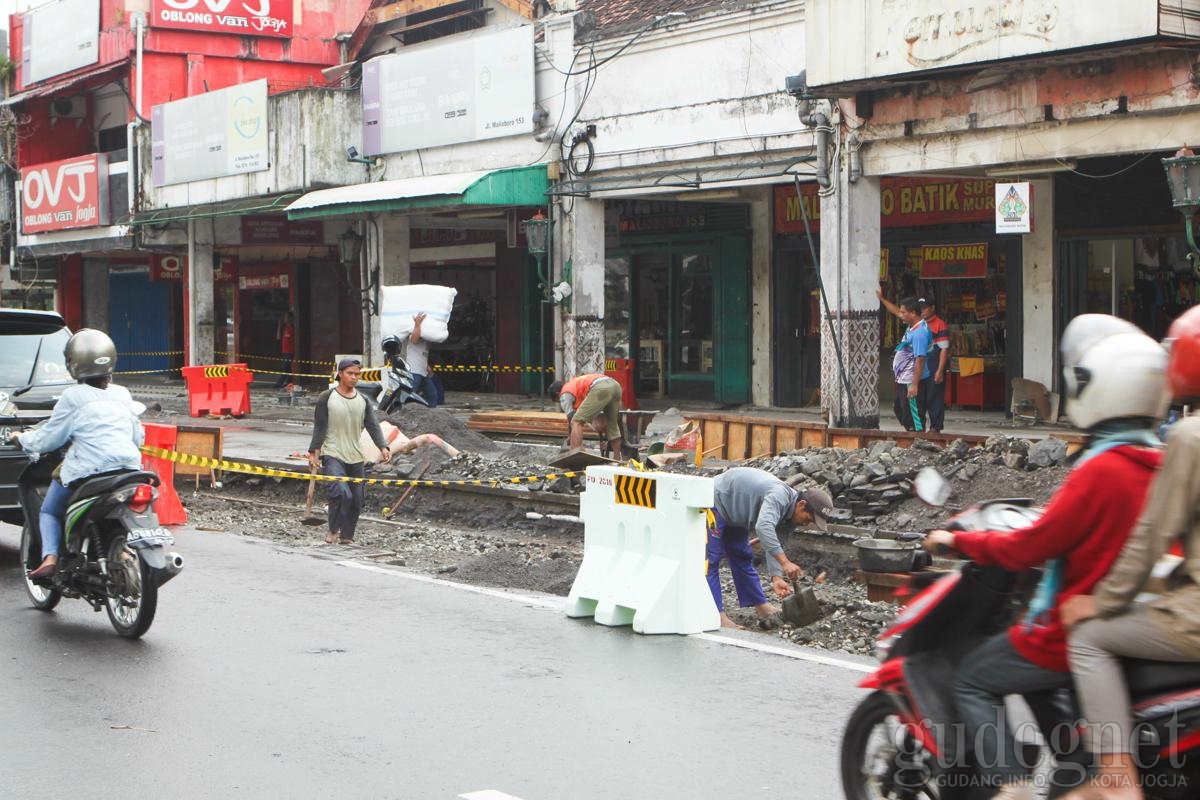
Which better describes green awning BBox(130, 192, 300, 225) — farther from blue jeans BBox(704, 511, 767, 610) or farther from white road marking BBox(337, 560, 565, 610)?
blue jeans BBox(704, 511, 767, 610)

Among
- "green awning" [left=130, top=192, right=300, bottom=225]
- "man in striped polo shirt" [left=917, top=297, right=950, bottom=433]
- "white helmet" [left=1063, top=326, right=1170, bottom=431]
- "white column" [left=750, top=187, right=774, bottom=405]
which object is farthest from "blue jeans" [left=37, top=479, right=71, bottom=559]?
"green awning" [left=130, top=192, right=300, bottom=225]

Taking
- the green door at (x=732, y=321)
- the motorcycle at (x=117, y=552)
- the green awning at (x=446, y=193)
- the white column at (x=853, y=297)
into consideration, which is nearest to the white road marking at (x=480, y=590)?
the motorcycle at (x=117, y=552)

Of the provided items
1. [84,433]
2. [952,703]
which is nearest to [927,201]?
[84,433]

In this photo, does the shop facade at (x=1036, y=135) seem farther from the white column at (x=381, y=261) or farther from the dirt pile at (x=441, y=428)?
the white column at (x=381, y=261)

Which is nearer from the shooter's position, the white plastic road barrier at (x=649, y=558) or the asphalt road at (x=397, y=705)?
the asphalt road at (x=397, y=705)

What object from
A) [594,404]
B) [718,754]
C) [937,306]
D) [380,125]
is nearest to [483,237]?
[380,125]

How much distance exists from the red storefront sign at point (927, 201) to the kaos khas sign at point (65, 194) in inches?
722

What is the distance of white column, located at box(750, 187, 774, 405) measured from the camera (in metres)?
24.9

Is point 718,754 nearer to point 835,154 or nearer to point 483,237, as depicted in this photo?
point 835,154

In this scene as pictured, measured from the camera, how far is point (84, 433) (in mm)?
8562

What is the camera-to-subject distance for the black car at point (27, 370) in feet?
35.9

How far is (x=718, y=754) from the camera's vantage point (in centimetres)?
630

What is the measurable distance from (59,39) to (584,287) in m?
19.5

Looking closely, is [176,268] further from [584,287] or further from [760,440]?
[760,440]
